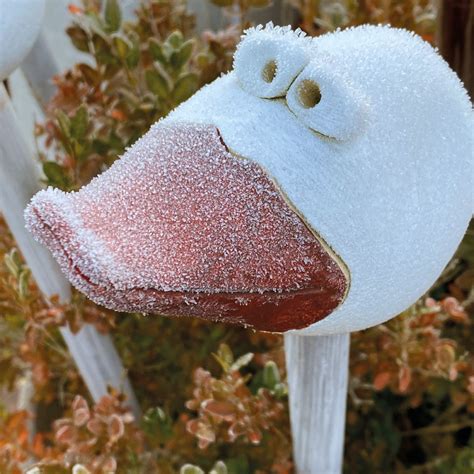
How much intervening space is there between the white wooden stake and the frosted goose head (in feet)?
0.53

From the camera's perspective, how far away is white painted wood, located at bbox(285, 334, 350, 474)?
46 cm

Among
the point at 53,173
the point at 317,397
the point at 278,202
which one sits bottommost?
the point at 317,397

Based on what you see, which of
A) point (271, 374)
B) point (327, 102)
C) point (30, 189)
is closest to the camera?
point (327, 102)

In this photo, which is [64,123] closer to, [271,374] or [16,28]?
[16,28]

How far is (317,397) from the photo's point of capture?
0.48 metres

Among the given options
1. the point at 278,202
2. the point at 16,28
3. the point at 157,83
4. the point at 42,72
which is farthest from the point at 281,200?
the point at 42,72

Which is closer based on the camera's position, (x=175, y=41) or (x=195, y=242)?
(x=195, y=242)

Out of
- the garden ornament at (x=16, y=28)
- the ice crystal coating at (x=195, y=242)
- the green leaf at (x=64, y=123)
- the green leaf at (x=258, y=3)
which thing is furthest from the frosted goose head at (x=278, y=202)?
the green leaf at (x=258, y=3)

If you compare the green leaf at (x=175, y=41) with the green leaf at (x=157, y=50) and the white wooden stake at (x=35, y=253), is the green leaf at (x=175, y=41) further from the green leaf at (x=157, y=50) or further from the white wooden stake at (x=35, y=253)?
the white wooden stake at (x=35, y=253)

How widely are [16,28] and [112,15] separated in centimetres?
23

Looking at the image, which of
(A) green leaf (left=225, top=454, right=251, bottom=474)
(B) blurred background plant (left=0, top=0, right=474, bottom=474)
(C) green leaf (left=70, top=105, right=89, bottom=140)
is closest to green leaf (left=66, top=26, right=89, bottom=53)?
(B) blurred background plant (left=0, top=0, right=474, bottom=474)

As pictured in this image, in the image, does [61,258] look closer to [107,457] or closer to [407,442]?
[107,457]

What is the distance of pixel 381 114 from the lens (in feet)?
1.01

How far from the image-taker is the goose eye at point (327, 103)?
0.27 meters
